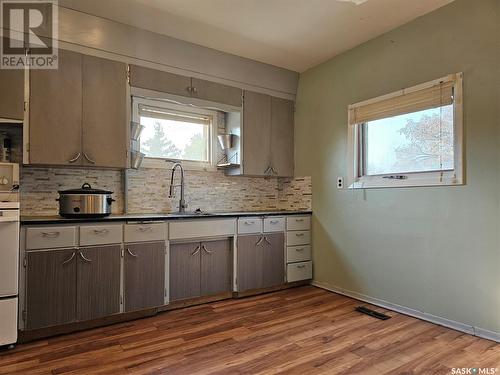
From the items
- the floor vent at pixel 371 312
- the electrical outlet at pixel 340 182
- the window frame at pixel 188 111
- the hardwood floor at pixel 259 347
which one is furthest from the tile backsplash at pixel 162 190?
the floor vent at pixel 371 312

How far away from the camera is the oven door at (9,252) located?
213 centimetres

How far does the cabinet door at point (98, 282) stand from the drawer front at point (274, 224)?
152 cm

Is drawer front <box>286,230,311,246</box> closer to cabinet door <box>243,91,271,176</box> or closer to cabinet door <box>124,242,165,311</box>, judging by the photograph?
cabinet door <box>243,91,271,176</box>

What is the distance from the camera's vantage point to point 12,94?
8.16 ft

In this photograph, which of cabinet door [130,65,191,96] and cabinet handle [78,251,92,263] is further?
cabinet door [130,65,191,96]

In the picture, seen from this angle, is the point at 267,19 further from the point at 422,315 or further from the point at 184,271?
the point at 422,315

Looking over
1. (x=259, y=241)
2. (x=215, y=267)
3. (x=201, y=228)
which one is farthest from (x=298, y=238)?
(x=201, y=228)

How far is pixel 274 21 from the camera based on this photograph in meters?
2.92

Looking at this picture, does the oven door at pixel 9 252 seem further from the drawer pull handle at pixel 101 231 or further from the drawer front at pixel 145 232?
the drawer front at pixel 145 232

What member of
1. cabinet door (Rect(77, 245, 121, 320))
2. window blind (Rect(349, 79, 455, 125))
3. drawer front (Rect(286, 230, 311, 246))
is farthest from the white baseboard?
cabinet door (Rect(77, 245, 121, 320))

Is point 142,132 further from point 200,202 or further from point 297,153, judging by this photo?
point 297,153

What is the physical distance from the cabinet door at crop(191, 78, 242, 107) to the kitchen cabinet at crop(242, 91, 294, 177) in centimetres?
12

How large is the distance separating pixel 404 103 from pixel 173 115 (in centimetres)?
235

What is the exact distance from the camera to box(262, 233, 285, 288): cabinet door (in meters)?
3.47
